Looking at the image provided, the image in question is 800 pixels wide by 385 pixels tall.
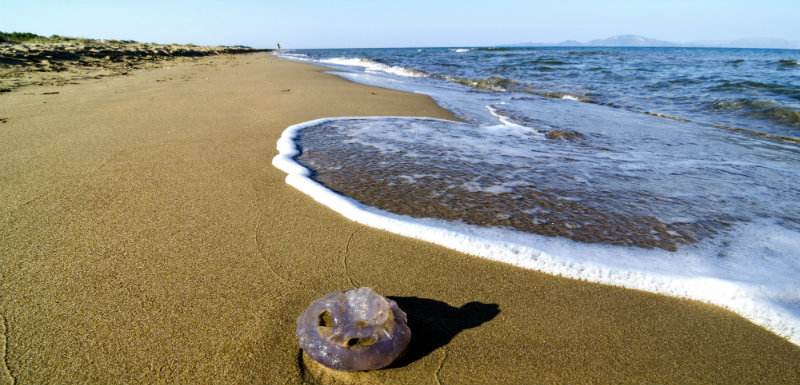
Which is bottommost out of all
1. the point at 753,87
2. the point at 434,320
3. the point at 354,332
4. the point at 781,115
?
the point at 434,320

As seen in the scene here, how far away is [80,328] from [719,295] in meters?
2.57

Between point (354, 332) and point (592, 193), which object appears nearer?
point (354, 332)

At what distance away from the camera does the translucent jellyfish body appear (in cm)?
117

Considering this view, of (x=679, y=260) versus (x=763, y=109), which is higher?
(x=763, y=109)

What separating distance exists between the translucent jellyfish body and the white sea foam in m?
0.75

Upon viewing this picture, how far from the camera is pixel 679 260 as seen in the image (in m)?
1.87

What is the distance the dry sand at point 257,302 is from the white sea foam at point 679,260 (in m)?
0.08

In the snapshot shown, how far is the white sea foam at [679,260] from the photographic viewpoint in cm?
161

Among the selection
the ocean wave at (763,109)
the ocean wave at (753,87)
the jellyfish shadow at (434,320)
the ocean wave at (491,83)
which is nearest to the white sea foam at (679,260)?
the jellyfish shadow at (434,320)

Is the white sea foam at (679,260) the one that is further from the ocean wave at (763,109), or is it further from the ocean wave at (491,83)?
the ocean wave at (491,83)

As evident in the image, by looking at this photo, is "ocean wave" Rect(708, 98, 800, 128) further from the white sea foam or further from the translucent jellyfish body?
the translucent jellyfish body

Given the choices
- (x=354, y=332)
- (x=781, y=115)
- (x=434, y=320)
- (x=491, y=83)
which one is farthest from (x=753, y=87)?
(x=354, y=332)

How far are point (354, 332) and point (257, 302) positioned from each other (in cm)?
51

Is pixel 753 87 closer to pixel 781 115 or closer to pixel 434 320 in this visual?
pixel 781 115
